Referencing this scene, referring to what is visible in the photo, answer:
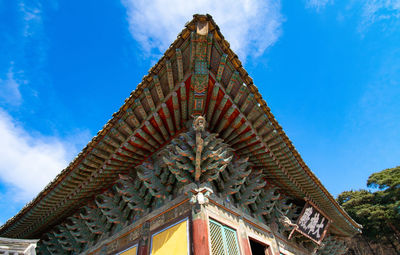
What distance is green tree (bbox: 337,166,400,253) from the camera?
19703 millimetres

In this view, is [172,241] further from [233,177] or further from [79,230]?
[79,230]

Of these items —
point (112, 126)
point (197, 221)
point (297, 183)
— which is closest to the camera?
point (197, 221)

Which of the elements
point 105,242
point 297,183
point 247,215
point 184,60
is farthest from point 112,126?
point 297,183

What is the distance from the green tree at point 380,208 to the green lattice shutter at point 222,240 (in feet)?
69.5

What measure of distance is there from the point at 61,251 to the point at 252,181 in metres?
7.21

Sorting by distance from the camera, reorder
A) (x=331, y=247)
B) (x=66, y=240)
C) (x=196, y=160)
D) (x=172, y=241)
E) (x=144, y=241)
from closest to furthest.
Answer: (x=172, y=241), (x=196, y=160), (x=144, y=241), (x=66, y=240), (x=331, y=247)

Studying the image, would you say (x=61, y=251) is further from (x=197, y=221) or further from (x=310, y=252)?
(x=310, y=252)

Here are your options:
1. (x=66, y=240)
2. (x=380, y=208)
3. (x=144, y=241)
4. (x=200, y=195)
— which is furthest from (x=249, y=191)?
(x=380, y=208)

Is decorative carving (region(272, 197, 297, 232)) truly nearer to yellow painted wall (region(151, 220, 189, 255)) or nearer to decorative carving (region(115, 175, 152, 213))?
yellow painted wall (region(151, 220, 189, 255))

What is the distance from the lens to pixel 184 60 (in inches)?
178

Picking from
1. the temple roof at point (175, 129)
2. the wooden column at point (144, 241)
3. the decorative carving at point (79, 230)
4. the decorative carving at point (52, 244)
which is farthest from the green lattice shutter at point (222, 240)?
the decorative carving at point (52, 244)

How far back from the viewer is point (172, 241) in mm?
4605

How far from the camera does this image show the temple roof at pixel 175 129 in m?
4.53

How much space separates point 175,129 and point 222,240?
273cm
